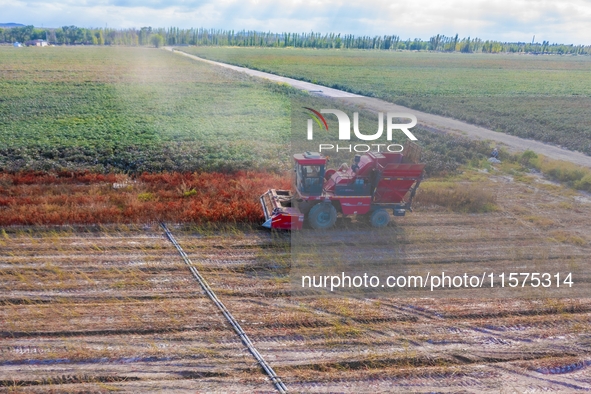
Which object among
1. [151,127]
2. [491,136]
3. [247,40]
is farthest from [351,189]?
[247,40]

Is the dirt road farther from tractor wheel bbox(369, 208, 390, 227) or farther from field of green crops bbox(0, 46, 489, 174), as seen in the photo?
tractor wheel bbox(369, 208, 390, 227)

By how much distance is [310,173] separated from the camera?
443 inches

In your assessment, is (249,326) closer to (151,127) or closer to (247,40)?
(151,127)

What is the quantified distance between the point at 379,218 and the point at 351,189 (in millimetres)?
1056

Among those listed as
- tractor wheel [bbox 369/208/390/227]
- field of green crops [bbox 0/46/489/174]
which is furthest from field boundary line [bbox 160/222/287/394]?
field of green crops [bbox 0/46/489/174]

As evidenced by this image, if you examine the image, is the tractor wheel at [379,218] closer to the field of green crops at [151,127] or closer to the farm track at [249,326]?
the farm track at [249,326]

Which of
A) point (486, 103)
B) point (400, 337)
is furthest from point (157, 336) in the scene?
point (486, 103)

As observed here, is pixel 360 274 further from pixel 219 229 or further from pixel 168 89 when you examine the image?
pixel 168 89

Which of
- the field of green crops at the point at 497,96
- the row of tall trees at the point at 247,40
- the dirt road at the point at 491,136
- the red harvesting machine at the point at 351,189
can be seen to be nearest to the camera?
the red harvesting machine at the point at 351,189

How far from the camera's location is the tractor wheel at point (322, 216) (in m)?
11.6

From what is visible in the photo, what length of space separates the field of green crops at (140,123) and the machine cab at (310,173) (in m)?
6.60

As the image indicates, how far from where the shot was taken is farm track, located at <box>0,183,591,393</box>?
6863 millimetres

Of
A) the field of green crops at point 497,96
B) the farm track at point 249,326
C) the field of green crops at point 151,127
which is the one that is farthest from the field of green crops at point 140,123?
the field of green crops at point 497,96

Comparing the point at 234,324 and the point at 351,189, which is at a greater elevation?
the point at 351,189
